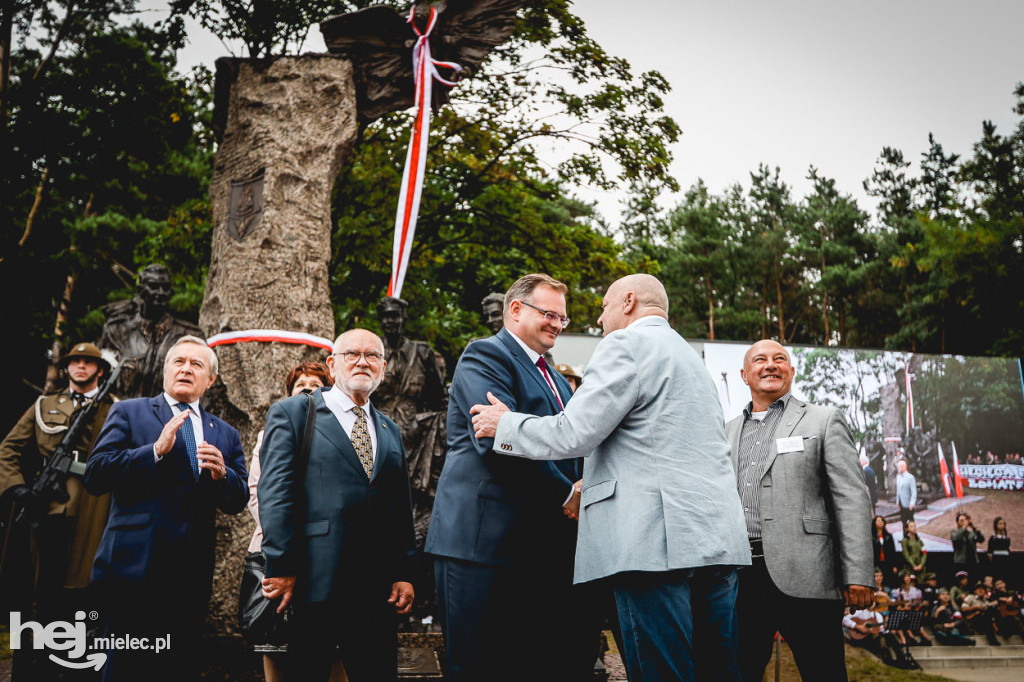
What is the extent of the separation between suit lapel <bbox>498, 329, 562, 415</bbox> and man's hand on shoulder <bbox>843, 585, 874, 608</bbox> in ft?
5.60

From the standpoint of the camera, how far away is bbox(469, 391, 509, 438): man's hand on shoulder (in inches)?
109

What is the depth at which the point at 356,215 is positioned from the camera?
12641mm

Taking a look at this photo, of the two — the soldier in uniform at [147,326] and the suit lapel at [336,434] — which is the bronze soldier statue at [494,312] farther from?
the suit lapel at [336,434]

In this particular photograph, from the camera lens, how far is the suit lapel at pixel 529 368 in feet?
10.2

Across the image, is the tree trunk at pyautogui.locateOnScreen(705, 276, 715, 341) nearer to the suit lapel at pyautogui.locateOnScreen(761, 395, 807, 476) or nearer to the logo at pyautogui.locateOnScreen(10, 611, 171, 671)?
the suit lapel at pyautogui.locateOnScreen(761, 395, 807, 476)

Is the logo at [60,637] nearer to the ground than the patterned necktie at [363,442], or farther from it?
nearer to the ground

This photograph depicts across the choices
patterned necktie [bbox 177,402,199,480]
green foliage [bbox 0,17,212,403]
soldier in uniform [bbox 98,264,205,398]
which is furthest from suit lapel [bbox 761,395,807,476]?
green foliage [bbox 0,17,212,403]

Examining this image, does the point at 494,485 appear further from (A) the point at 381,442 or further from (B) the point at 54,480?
(B) the point at 54,480

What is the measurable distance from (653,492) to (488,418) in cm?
63

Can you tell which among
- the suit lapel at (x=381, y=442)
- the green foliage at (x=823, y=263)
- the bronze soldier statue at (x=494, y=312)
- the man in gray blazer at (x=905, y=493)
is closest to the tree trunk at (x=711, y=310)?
the green foliage at (x=823, y=263)

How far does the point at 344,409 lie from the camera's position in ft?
11.4

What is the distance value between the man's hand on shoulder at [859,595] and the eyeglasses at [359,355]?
8.05ft

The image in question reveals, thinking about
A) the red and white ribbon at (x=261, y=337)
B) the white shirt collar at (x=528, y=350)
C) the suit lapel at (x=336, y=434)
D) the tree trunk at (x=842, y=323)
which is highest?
the tree trunk at (x=842, y=323)

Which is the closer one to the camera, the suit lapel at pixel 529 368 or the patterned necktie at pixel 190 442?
the suit lapel at pixel 529 368
